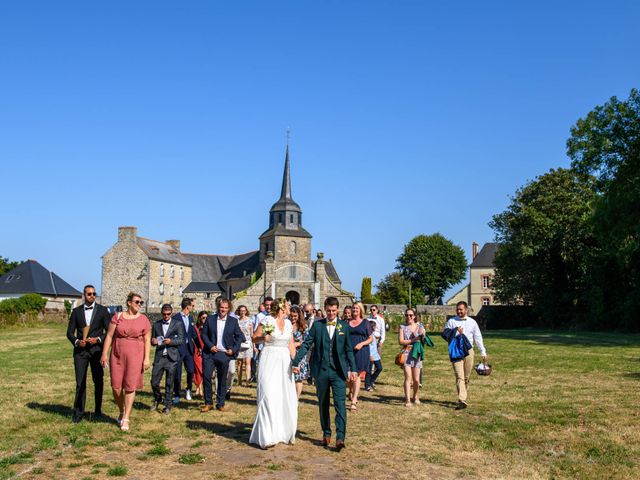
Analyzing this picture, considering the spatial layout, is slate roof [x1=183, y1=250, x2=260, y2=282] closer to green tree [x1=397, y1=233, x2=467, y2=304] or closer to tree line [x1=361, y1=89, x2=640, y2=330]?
green tree [x1=397, y1=233, x2=467, y2=304]

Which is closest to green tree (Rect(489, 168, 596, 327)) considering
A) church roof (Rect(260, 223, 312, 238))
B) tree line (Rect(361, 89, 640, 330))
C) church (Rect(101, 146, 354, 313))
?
tree line (Rect(361, 89, 640, 330))

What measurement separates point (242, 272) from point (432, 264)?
25507 mm

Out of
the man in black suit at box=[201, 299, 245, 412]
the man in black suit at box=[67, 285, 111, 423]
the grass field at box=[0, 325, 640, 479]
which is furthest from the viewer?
the man in black suit at box=[201, 299, 245, 412]

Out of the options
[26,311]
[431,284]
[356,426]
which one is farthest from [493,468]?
[431,284]

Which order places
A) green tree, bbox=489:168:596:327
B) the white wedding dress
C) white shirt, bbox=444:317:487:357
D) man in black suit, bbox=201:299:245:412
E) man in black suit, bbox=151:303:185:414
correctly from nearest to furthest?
the white wedding dress
man in black suit, bbox=151:303:185:414
man in black suit, bbox=201:299:245:412
white shirt, bbox=444:317:487:357
green tree, bbox=489:168:596:327

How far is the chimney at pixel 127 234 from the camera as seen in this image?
77.6 metres

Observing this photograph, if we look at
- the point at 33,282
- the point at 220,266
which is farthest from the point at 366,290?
the point at 33,282

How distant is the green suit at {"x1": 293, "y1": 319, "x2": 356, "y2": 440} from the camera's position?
28.3 ft

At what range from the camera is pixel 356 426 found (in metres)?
10.2

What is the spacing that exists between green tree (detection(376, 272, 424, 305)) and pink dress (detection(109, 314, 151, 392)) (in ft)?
247

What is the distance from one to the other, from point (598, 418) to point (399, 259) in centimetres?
8134

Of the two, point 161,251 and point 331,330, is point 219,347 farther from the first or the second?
point 161,251

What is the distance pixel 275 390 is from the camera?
8664 millimetres

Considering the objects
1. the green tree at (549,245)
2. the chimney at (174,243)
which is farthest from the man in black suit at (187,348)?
the chimney at (174,243)
